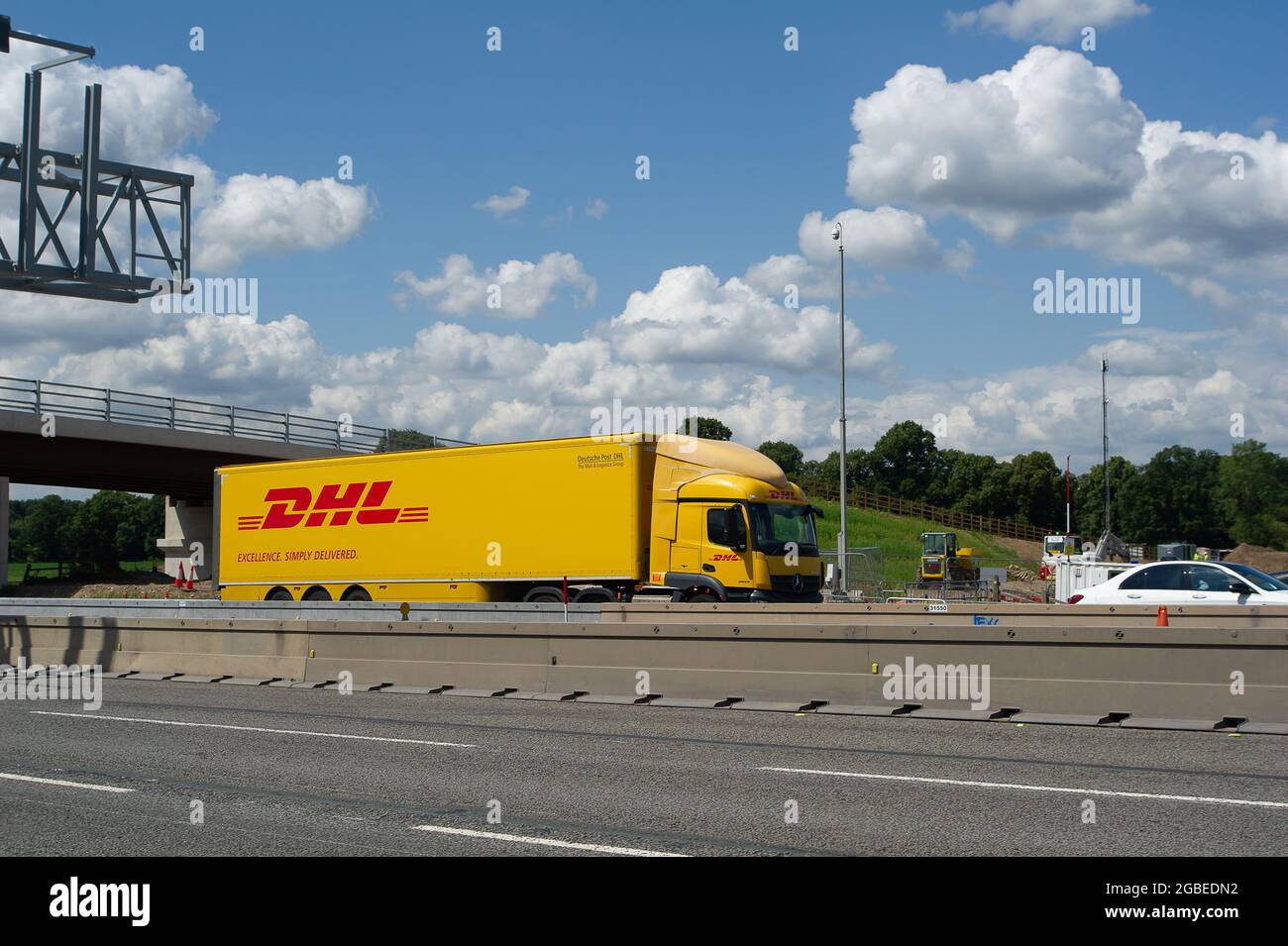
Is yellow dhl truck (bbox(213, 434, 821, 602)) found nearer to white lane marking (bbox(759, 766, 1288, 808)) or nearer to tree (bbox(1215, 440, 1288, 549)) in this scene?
white lane marking (bbox(759, 766, 1288, 808))

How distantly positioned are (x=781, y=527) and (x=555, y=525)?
13.6 feet

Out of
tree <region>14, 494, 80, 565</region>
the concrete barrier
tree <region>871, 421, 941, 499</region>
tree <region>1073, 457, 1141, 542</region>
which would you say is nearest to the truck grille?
the concrete barrier

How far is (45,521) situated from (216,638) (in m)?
171

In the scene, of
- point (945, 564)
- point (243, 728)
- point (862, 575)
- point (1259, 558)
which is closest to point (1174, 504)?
point (1259, 558)

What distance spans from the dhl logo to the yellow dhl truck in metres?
0.03

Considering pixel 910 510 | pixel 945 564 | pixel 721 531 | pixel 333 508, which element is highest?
pixel 910 510

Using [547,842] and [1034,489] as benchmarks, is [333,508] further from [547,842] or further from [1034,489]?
[1034,489]

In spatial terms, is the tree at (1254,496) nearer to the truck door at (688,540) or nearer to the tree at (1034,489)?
the tree at (1034,489)

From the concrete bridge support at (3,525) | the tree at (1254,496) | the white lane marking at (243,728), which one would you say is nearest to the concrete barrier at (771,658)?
the white lane marking at (243,728)

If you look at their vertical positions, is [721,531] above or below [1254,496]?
below

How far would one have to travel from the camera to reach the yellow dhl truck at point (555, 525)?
23562 mm

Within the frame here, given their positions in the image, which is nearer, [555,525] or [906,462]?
[555,525]

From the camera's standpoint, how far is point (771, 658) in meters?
14.4

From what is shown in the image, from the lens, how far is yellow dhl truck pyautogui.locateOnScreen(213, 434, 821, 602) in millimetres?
23562
